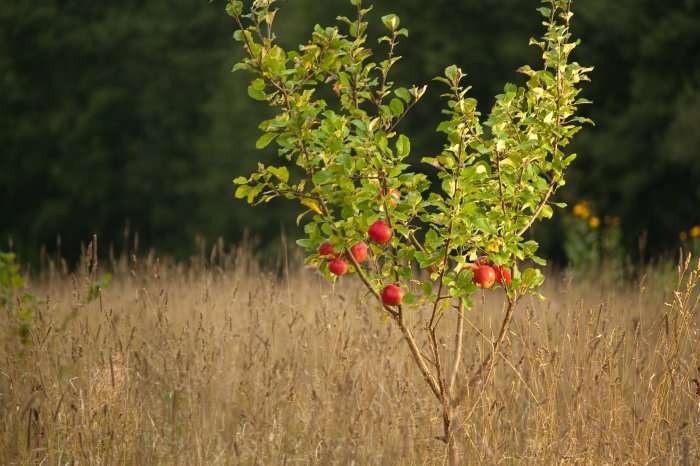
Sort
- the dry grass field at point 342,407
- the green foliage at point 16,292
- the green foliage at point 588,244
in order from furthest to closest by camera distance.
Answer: the green foliage at point 588,244, the green foliage at point 16,292, the dry grass field at point 342,407

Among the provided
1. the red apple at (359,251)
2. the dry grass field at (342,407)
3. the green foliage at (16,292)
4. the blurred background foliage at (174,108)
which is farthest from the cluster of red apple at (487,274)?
the blurred background foliage at (174,108)

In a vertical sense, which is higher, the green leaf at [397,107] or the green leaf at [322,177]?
the green leaf at [397,107]

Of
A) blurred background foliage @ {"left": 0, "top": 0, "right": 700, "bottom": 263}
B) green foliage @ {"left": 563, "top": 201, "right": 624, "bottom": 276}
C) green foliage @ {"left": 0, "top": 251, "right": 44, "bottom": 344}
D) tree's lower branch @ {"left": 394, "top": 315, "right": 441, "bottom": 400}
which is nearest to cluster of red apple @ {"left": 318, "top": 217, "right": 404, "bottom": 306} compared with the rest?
tree's lower branch @ {"left": 394, "top": 315, "right": 441, "bottom": 400}

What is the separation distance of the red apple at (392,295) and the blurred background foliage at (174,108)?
762cm

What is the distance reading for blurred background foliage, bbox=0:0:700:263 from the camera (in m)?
10.5

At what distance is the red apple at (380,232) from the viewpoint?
Answer: 295 centimetres

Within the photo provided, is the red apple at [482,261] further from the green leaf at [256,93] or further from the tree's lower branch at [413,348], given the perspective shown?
the green leaf at [256,93]

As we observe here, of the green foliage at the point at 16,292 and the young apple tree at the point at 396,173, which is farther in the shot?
the green foliage at the point at 16,292

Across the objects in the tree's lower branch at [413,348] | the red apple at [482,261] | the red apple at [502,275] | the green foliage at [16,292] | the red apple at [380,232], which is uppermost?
the red apple at [380,232]

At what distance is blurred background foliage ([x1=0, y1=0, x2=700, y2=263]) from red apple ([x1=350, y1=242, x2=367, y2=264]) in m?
7.59

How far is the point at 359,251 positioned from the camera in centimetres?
304

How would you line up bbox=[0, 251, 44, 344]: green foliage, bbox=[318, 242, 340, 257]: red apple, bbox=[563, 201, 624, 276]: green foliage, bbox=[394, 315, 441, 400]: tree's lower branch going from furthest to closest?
bbox=[563, 201, 624, 276]: green foliage < bbox=[0, 251, 44, 344]: green foliage < bbox=[394, 315, 441, 400]: tree's lower branch < bbox=[318, 242, 340, 257]: red apple

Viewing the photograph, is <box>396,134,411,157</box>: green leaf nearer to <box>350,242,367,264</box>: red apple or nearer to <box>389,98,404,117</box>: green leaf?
<box>389,98,404,117</box>: green leaf

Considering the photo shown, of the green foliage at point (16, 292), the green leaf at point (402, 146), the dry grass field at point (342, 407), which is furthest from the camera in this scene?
the green foliage at point (16, 292)
